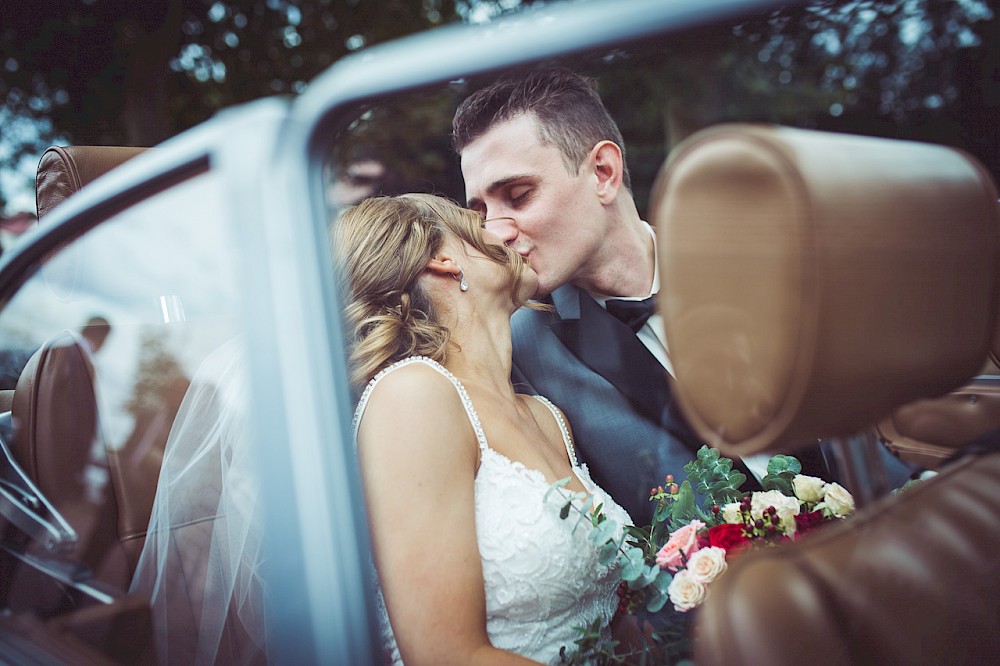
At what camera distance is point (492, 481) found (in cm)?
143

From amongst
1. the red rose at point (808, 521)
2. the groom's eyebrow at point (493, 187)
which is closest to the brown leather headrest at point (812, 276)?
the red rose at point (808, 521)

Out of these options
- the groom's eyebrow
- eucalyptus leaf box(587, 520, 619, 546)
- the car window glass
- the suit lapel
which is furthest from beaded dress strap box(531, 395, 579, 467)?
the car window glass

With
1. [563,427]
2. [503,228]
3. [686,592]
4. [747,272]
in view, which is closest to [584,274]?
[503,228]

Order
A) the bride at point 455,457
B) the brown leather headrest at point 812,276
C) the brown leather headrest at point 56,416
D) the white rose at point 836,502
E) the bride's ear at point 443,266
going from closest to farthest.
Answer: the brown leather headrest at point 812,276 → the white rose at point 836,502 → the bride at point 455,457 → the brown leather headrest at point 56,416 → the bride's ear at point 443,266

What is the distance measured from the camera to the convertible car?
0.74 m

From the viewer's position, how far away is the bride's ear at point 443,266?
1.61 metres

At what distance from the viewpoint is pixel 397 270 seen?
5.13ft

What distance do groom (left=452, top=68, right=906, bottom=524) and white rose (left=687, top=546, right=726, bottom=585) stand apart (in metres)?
0.33

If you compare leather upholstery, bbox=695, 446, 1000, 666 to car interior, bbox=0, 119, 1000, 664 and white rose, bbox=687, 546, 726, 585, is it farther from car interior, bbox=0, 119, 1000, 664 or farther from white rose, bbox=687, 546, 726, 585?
white rose, bbox=687, 546, 726, 585

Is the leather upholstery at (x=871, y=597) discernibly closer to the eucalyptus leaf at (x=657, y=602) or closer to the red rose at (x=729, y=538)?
the red rose at (x=729, y=538)

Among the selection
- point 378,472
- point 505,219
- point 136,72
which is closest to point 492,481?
point 378,472

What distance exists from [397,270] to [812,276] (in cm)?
98

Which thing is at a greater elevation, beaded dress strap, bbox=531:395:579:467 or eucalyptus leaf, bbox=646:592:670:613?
beaded dress strap, bbox=531:395:579:467

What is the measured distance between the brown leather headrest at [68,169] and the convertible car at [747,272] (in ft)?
2.18
